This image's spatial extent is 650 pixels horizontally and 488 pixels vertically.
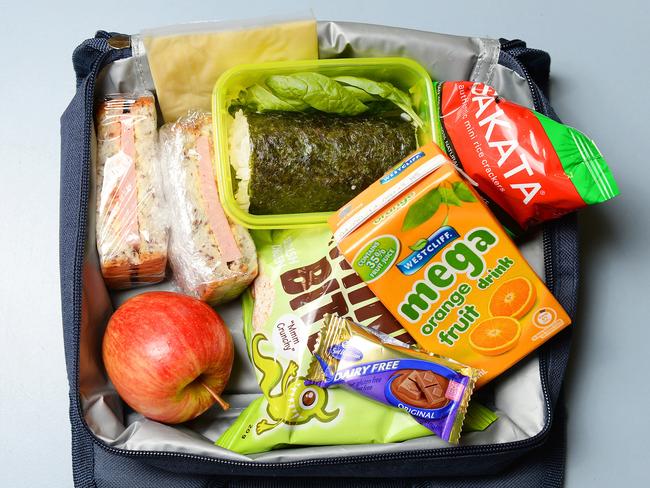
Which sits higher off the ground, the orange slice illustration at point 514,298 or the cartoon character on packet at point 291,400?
the orange slice illustration at point 514,298

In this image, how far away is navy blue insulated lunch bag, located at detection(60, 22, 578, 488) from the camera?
95 centimetres

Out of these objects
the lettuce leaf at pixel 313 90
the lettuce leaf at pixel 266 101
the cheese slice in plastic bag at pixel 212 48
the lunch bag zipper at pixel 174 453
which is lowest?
the lunch bag zipper at pixel 174 453

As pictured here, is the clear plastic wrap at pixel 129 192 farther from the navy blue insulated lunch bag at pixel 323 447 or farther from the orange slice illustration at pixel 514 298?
the orange slice illustration at pixel 514 298

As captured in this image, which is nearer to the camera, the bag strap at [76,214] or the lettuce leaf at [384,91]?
the bag strap at [76,214]

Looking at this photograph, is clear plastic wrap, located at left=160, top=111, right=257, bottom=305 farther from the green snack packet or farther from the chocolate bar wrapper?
the chocolate bar wrapper

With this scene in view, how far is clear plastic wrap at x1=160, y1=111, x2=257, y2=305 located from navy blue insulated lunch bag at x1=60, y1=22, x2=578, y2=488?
0.11 meters

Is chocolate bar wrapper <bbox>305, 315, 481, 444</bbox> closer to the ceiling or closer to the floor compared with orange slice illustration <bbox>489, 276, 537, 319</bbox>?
closer to the floor

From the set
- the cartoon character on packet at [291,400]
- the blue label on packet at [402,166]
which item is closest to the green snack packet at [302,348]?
the cartoon character on packet at [291,400]

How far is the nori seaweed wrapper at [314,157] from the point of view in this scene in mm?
1008

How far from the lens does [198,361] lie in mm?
947

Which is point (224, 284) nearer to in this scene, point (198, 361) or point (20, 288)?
point (198, 361)

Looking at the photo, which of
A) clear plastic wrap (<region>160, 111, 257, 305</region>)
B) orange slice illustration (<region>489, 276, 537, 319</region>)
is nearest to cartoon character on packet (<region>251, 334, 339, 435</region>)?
clear plastic wrap (<region>160, 111, 257, 305</region>)

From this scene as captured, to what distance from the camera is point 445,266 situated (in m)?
0.96

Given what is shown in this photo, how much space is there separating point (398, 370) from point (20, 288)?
23.5 inches
